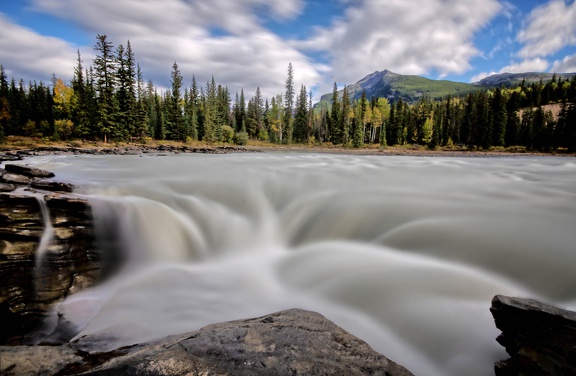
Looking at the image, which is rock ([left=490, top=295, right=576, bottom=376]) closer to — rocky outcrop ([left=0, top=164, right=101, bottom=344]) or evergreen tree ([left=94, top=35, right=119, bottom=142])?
rocky outcrop ([left=0, top=164, right=101, bottom=344])

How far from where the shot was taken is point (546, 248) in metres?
5.16

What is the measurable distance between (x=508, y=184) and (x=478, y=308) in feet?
30.4

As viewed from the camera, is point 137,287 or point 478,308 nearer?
point 478,308

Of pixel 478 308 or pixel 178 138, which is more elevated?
pixel 178 138

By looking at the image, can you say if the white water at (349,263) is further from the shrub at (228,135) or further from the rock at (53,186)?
the shrub at (228,135)

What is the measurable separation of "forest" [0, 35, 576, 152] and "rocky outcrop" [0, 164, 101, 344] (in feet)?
141

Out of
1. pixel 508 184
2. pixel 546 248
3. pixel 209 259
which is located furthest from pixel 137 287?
pixel 508 184

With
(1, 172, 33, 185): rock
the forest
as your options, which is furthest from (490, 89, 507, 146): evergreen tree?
(1, 172, 33, 185): rock

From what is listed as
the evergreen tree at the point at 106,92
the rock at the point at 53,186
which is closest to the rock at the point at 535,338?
the rock at the point at 53,186

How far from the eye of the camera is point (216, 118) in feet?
213

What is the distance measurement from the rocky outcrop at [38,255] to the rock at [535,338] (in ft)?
22.2

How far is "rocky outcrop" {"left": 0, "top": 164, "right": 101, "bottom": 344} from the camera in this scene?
16.2 feet

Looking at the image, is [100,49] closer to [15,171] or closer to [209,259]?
[15,171]

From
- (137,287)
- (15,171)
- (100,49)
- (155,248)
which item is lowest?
(137,287)
